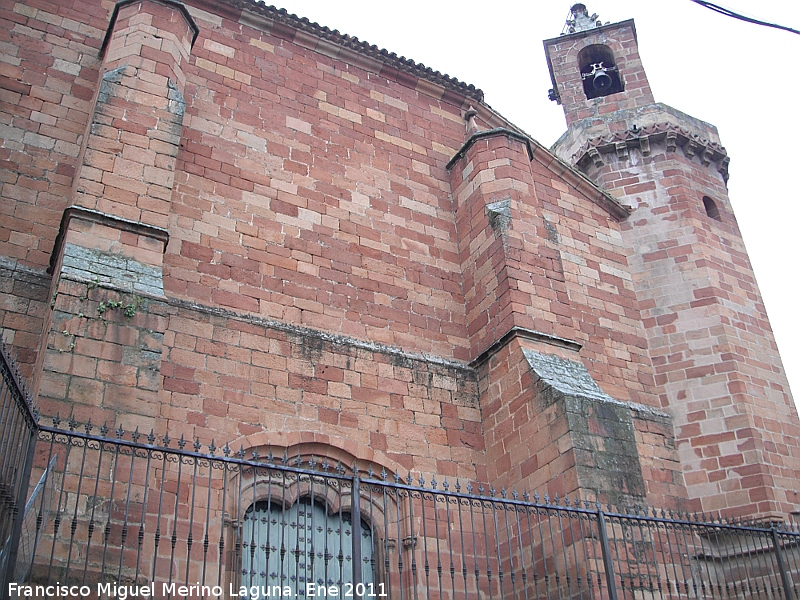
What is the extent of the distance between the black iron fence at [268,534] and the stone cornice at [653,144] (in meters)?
6.73

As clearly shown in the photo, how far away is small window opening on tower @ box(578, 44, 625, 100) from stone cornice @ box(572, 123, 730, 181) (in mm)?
2154

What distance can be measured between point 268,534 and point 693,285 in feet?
28.9

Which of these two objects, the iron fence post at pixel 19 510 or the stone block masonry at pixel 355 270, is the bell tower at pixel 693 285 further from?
the iron fence post at pixel 19 510

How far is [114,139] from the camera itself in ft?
27.4

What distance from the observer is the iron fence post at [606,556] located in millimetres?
6746

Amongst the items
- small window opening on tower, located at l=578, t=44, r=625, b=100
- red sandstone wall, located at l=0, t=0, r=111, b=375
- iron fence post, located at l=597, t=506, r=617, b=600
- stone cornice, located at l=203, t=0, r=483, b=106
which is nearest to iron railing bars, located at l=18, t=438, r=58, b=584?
red sandstone wall, located at l=0, t=0, r=111, b=375

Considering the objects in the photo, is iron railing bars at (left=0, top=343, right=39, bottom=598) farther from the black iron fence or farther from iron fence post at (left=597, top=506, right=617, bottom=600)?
iron fence post at (left=597, top=506, right=617, bottom=600)

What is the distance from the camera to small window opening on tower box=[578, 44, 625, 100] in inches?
629

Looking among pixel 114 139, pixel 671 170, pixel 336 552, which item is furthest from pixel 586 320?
pixel 114 139

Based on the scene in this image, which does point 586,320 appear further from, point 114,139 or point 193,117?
point 114,139

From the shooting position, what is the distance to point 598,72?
52.0ft

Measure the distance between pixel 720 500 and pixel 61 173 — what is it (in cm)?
889

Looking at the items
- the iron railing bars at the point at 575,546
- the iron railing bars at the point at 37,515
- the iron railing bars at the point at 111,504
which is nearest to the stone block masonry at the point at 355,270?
the iron railing bars at the point at 575,546

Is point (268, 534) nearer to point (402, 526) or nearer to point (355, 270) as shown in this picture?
point (402, 526)
